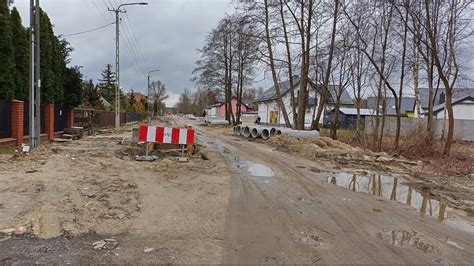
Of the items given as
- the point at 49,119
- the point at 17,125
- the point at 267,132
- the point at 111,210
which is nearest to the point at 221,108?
the point at 267,132

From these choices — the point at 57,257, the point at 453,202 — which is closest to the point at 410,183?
the point at 453,202

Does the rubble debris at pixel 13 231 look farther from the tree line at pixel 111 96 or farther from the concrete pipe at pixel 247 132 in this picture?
the tree line at pixel 111 96

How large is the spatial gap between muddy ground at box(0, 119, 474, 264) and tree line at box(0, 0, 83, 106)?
5635mm

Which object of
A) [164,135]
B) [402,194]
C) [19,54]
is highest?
[19,54]

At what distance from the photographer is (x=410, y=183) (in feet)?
35.2

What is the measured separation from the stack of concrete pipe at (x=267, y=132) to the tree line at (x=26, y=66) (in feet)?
41.6

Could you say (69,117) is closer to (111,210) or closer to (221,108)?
(111,210)

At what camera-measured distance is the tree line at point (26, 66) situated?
1565cm

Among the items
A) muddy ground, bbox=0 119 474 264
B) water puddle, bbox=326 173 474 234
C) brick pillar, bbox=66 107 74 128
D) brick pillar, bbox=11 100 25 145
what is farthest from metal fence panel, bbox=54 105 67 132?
water puddle, bbox=326 173 474 234

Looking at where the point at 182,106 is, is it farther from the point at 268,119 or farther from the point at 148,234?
the point at 148,234

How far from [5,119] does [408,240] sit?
52.1ft

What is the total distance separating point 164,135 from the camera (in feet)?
42.5

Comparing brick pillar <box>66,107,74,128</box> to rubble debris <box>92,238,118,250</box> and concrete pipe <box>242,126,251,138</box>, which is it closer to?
concrete pipe <box>242,126,251,138</box>

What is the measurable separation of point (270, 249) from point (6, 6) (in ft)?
55.6
